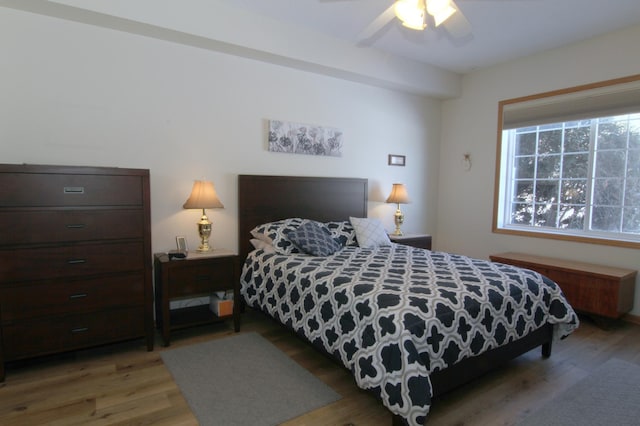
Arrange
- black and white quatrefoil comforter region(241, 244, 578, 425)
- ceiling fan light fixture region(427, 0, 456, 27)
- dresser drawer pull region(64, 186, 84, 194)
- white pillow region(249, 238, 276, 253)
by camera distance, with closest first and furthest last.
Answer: black and white quatrefoil comforter region(241, 244, 578, 425) < ceiling fan light fixture region(427, 0, 456, 27) < dresser drawer pull region(64, 186, 84, 194) < white pillow region(249, 238, 276, 253)

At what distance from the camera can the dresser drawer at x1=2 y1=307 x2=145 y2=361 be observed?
2.22 m

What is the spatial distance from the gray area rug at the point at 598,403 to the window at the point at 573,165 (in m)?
1.61

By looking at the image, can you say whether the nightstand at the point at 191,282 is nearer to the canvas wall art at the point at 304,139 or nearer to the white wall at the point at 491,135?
the canvas wall art at the point at 304,139

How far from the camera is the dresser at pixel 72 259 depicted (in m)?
2.19

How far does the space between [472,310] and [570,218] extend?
2.71 m

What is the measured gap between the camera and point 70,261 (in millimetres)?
2346

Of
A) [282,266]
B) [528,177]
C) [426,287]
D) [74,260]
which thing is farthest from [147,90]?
[528,177]

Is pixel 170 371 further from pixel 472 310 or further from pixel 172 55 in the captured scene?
pixel 172 55

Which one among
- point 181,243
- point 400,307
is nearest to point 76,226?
point 181,243

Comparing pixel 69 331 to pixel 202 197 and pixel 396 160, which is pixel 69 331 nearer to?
pixel 202 197

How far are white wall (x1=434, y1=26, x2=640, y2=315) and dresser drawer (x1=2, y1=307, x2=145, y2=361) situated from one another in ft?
12.9

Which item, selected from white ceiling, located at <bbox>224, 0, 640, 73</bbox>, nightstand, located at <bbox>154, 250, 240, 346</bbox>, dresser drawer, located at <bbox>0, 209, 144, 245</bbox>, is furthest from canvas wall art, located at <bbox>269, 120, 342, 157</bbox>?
dresser drawer, located at <bbox>0, 209, 144, 245</bbox>

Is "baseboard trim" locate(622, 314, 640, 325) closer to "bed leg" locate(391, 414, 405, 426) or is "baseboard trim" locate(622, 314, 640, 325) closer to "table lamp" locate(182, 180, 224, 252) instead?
"bed leg" locate(391, 414, 405, 426)

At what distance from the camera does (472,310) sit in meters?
2.00
